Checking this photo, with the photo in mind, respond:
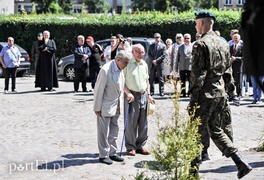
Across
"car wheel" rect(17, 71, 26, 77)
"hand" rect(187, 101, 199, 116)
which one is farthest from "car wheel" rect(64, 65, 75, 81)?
"hand" rect(187, 101, 199, 116)

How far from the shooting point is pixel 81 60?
65.5 feet

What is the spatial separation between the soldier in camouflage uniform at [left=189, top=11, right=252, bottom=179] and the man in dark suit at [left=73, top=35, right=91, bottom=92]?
1200 centimetres

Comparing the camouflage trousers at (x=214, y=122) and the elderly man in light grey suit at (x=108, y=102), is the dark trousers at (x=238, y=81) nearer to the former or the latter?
the elderly man in light grey suit at (x=108, y=102)

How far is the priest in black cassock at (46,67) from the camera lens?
19859mm

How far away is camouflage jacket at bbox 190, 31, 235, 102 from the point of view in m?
7.82

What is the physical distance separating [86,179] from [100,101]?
142 cm

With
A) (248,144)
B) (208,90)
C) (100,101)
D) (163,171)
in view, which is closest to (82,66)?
(248,144)

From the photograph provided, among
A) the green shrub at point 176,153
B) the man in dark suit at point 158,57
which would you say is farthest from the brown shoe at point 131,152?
the man in dark suit at point 158,57

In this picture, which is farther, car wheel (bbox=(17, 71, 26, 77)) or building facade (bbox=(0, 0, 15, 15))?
building facade (bbox=(0, 0, 15, 15))

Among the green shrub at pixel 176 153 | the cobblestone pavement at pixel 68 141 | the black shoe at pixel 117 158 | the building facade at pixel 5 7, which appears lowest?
the cobblestone pavement at pixel 68 141

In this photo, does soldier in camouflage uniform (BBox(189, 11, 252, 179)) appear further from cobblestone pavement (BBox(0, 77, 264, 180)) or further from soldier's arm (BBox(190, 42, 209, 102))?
cobblestone pavement (BBox(0, 77, 264, 180))

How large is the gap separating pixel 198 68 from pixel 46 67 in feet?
42.1
